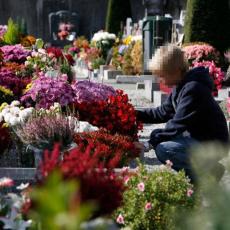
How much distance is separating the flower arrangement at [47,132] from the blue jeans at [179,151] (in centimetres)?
81

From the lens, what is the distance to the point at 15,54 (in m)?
12.6

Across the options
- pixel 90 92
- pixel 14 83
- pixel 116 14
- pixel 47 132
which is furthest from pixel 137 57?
pixel 47 132

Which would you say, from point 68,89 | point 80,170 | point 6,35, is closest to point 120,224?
point 80,170

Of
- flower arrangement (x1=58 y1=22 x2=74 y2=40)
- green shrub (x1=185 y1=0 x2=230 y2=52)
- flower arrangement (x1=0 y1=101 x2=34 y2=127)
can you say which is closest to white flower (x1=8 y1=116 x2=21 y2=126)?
flower arrangement (x1=0 y1=101 x2=34 y2=127)

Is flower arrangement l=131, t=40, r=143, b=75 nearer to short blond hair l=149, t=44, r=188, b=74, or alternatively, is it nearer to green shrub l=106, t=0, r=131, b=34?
green shrub l=106, t=0, r=131, b=34

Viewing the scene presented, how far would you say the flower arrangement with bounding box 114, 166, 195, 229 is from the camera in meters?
4.59

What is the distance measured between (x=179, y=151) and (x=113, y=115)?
2.09 metres

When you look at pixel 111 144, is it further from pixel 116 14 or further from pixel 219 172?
pixel 116 14

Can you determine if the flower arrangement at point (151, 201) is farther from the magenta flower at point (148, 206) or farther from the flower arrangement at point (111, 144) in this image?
the flower arrangement at point (111, 144)

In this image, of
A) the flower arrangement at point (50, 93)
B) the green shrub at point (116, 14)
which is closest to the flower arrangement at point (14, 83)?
the flower arrangement at point (50, 93)

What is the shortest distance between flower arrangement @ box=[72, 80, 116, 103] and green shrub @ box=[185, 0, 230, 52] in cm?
1118

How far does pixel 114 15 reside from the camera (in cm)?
3284

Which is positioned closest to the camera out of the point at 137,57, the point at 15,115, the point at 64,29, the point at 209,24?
the point at 15,115

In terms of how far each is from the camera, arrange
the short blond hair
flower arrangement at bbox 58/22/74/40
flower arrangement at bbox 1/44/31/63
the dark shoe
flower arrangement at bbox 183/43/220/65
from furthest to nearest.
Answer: flower arrangement at bbox 58/22/74/40, flower arrangement at bbox 183/43/220/65, flower arrangement at bbox 1/44/31/63, the short blond hair, the dark shoe
